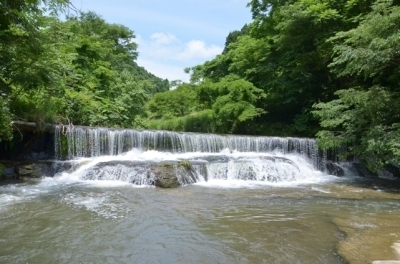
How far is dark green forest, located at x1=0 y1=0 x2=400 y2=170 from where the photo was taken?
7.29 meters

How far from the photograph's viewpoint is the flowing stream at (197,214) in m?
4.31

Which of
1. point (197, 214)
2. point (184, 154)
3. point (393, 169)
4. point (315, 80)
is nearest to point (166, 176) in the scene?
point (197, 214)

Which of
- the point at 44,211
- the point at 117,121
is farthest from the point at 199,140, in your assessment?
the point at 44,211

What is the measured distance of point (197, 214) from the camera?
6156 mm

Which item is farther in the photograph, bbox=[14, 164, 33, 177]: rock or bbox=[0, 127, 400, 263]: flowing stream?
bbox=[14, 164, 33, 177]: rock

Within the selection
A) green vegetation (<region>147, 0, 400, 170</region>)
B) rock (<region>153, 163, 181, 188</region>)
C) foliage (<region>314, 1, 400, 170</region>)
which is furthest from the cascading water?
foliage (<region>314, 1, 400, 170</region>)

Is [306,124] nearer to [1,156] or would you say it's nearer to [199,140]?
[199,140]

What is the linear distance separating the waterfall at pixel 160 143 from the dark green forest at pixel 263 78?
958mm

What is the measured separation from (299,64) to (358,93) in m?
7.19

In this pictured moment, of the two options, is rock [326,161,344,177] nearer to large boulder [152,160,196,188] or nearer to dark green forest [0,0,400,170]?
dark green forest [0,0,400,170]

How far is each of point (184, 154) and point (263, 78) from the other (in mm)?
8175

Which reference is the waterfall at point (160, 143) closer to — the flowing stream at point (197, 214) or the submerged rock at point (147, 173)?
the flowing stream at point (197, 214)

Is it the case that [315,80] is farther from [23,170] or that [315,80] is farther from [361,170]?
[23,170]

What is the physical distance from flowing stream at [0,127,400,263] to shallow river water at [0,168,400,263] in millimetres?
18
